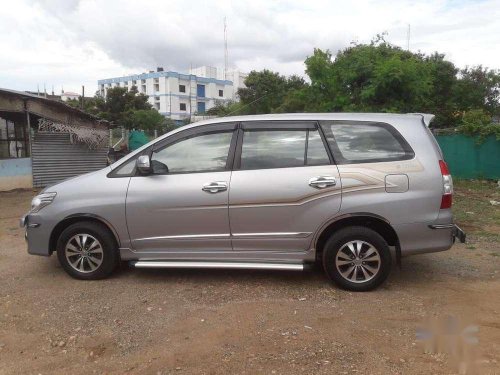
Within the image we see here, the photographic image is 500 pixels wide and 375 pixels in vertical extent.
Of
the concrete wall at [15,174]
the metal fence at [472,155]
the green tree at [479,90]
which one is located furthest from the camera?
the green tree at [479,90]

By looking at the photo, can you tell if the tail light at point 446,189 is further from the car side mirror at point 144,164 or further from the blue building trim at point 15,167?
the blue building trim at point 15,167

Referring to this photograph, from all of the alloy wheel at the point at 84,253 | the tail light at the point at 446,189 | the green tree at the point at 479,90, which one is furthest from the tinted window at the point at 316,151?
the green tree at the point at 479,90

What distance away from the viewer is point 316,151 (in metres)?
4.49

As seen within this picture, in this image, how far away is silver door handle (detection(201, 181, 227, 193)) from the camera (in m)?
4.47

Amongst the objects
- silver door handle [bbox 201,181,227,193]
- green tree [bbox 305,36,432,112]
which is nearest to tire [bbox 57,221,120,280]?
silver door handle [bbox 201,181,227,193]

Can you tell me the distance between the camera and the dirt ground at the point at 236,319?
10.3 feet

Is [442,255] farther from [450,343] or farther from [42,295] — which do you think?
[42,295]

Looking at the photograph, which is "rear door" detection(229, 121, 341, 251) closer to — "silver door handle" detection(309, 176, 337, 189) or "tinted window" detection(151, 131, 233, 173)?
"silver door handle" detection(309, 176, 337, 189)

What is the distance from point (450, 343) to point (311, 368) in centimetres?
111

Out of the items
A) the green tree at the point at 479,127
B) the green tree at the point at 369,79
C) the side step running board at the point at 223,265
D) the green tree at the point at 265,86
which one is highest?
the green tree at the point at 265,86

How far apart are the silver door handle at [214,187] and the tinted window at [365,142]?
115 centimetres

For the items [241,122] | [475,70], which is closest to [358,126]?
[241,122]

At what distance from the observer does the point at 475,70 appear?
2903 centimetres

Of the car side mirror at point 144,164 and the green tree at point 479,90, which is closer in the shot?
the car side mirror at point 144,164
